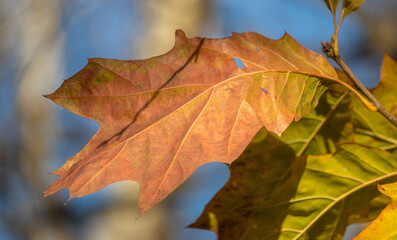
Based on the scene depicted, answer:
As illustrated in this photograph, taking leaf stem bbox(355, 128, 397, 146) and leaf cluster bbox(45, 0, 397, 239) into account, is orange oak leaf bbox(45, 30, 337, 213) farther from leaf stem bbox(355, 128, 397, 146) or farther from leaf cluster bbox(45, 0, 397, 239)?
leaf stem bbox(355, 128, 397, 146)

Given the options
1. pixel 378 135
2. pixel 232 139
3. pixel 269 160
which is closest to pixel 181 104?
pixel 232 139

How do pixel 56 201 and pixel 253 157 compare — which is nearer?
pixel 253 157

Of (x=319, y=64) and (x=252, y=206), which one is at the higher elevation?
(x=319, y=64)

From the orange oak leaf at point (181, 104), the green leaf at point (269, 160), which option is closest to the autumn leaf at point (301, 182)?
the green leaf at point (269, 160)

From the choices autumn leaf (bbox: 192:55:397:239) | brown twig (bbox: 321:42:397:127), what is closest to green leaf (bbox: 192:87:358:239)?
autumn leaf (bbox: 192:55:397:239)

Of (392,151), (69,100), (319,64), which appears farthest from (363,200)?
(69,100)

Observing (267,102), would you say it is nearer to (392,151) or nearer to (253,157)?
(253,157)

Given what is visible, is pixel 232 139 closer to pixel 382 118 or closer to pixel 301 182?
pixel 301 182
